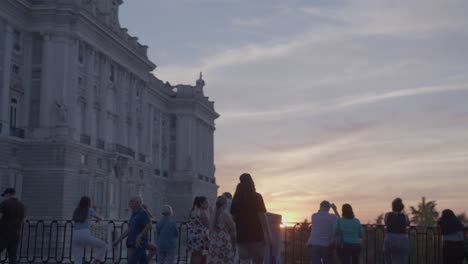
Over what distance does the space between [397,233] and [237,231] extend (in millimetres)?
4692

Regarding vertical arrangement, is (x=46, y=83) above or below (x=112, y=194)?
above

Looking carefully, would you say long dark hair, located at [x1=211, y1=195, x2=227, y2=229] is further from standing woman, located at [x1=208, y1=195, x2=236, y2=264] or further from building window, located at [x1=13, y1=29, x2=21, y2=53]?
building window, located at [x1=13, y1=29, x2=21, y2=53]

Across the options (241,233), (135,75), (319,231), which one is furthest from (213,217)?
(135,75)

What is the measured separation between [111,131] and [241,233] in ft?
148

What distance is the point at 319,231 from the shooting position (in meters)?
16.9

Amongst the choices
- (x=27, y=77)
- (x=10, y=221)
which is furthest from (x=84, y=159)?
(x=10, y=221)

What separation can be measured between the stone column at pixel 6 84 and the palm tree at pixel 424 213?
35.5 m

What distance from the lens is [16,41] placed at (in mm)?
48531

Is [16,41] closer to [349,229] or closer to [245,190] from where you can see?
[349,229]

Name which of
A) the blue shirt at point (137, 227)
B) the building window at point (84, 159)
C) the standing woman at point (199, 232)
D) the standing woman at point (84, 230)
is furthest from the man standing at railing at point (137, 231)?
the building window at point (84, 159)

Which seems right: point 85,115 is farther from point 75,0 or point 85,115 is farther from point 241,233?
point 241,233

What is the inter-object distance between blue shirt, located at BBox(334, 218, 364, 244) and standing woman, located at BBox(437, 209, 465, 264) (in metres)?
2.35

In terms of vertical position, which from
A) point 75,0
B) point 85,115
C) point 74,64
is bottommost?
point 85,115

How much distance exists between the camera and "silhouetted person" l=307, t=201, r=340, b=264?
664 inches
